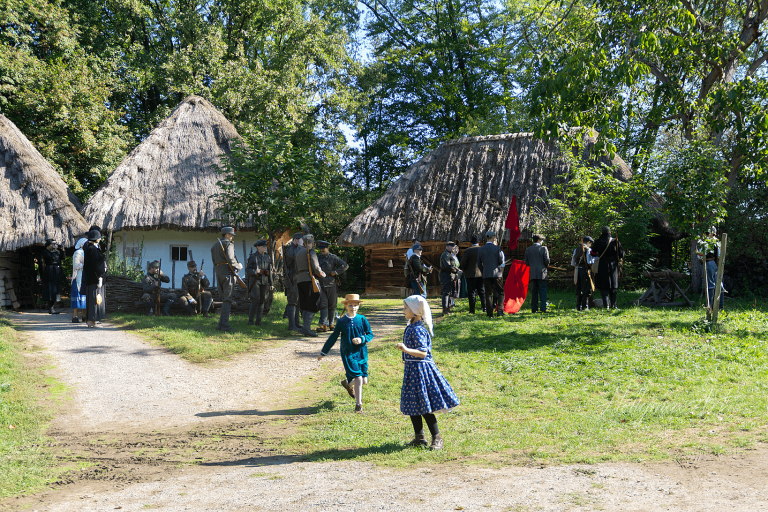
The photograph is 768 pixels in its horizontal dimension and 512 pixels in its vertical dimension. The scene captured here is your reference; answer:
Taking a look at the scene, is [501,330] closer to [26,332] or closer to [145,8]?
[26,332]

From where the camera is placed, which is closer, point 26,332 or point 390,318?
point 26,332

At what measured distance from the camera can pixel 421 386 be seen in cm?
525

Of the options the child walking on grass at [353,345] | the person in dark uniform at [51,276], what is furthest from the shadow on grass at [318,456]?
the person in dark uniform at [51,276]

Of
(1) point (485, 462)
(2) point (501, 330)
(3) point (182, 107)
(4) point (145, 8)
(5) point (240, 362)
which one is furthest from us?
(4) point (145, 8)

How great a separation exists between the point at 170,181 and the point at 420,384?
574 inches

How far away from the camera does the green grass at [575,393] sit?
17.5 ft

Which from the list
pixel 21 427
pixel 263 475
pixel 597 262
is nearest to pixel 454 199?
pixel 597 262

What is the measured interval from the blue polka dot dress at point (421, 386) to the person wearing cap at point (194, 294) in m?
9.53

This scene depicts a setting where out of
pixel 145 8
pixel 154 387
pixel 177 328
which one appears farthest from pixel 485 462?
pixel 145 8

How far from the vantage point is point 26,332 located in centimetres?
1138

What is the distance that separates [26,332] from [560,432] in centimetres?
1041

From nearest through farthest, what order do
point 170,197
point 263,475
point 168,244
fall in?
point 263,475, point 170,197, point 168,244

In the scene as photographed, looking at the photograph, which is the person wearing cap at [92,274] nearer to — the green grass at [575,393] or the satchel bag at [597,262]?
the green grass at [575,393]

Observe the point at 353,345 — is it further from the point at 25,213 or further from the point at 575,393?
the point at 25,213
